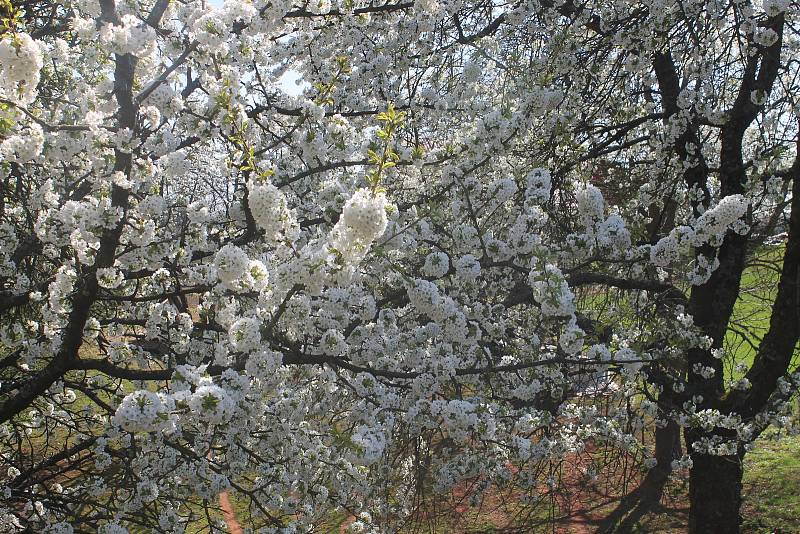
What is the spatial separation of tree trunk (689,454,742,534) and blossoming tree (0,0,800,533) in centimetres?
2

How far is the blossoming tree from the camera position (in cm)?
383

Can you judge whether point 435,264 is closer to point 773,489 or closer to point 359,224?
point 359,224

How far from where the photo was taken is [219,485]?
496 cm

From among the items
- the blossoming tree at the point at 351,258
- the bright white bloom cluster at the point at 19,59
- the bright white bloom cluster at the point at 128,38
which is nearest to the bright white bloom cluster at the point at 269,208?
the blossoming tree at the point at 351,258

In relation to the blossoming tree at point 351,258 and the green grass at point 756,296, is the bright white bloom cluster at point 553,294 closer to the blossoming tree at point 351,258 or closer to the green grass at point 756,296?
the blossoming tree at point 351,258

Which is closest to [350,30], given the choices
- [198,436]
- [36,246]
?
[36,246]

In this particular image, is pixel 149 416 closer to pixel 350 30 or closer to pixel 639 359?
pixel 639 359

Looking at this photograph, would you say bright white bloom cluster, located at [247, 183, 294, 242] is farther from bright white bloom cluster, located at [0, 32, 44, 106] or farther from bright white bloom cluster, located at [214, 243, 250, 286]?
bright white bloom cluster, located at [0, 32, 44, 106]

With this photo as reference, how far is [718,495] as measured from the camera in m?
6.66

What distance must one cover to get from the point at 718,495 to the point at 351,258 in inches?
223

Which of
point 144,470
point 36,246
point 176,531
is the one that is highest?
point 36,246

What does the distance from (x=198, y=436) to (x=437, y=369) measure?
1.98m

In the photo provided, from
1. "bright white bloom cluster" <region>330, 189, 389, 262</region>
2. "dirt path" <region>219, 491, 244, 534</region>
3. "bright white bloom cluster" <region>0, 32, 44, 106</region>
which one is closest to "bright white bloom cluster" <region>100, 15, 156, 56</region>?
"bright white bloom cluster" <region>0, 32, 44, 106</region>

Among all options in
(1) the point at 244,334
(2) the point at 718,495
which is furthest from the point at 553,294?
(2) the point at 718,495
